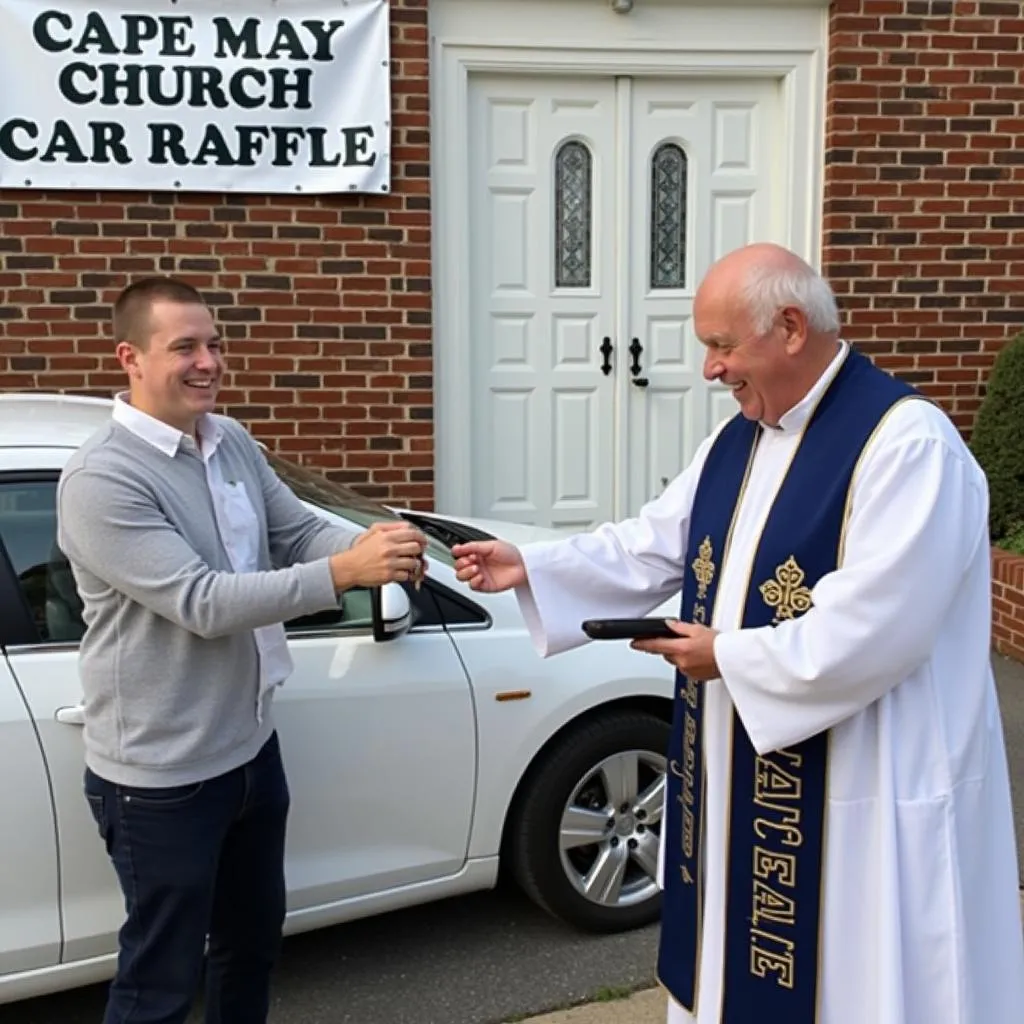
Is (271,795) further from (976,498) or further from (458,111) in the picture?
(458,111)

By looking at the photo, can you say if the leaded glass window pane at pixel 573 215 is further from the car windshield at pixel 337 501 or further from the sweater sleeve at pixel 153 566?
the sweater sleeve at pixel 153 566

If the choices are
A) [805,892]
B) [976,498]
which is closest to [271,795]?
[805,892]

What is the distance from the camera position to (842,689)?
1.90 meters

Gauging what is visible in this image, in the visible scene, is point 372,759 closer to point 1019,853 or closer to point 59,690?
point 59,690

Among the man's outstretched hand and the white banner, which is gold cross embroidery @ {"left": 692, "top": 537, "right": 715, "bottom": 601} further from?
the white banner

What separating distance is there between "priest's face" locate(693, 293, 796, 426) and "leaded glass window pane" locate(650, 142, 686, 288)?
4.68 metres

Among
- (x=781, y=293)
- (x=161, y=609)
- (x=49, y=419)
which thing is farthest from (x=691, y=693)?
(x=49, y=419)

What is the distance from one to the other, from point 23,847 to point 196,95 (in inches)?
168

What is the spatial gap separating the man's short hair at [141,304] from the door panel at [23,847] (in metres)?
0.88

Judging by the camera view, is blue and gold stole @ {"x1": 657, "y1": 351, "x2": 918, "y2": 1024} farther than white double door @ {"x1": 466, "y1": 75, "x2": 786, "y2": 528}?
No

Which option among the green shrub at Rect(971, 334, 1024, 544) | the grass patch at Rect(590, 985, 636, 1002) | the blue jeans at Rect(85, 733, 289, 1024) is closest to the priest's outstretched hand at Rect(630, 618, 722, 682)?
the blue jeans at Rect(85, 733, 289, 1024)

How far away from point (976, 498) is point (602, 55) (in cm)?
492

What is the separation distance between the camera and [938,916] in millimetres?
1980

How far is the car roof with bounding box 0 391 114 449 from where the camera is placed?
2.82 meters
